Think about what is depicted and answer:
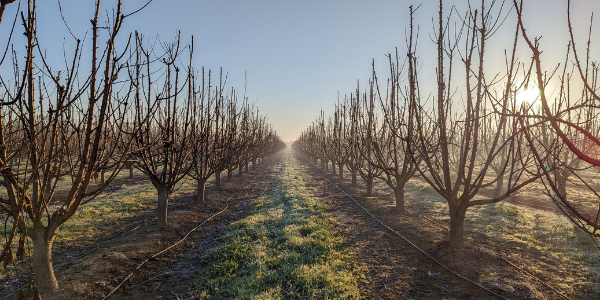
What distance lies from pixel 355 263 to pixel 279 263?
1.52 m

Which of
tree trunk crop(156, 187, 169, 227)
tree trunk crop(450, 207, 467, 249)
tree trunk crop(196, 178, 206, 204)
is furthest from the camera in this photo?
tree trunk crop(196, 178, 206, 204)

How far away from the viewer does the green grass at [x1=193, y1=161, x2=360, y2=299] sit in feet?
16.0

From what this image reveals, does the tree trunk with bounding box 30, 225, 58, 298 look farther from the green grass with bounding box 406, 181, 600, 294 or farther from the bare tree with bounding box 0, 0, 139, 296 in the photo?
the green grass with bounding box 406, 181, 600, 294

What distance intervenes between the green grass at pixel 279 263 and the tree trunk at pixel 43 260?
2.00 metres

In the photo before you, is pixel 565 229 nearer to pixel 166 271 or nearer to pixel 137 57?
pixel 166 271

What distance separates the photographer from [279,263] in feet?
19.5

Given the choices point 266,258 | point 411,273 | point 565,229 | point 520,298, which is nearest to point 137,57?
point 266,258

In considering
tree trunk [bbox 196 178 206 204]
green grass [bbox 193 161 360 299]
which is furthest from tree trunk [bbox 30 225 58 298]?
tree trunk [bbox 196 178 206 204]

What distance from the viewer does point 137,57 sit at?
698 cm

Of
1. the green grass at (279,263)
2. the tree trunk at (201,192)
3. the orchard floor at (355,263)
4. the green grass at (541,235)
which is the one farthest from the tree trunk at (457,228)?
the tree trunk at (201,192)

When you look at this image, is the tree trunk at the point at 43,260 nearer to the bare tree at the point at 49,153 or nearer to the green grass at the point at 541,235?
the bare tree at the point at 49,153

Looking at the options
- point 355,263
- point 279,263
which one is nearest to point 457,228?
point 355,263

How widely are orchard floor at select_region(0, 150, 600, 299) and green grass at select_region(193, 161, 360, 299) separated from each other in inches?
6.6

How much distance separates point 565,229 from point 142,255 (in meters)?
10.5
